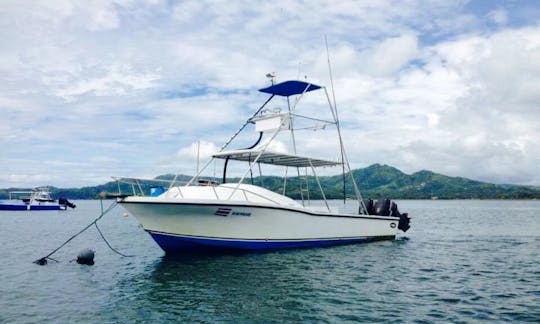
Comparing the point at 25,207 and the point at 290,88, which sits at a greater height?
the point at 290,88

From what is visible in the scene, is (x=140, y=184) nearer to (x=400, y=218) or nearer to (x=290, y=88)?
(x=290, y=88)

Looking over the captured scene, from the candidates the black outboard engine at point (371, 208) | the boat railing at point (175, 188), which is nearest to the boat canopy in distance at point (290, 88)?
the boat railing at point (175, 188)

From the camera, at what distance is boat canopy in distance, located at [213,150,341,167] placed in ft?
58.3

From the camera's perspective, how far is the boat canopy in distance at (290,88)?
1950 centimetres

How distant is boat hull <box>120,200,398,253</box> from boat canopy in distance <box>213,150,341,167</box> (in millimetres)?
2460

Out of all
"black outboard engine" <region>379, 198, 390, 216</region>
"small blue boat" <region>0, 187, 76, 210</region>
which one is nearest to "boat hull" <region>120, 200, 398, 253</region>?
"black outboard engine" <region>379, 198, 390, 216</region>

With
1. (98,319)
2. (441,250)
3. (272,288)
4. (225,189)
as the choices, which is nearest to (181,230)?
(225,189)

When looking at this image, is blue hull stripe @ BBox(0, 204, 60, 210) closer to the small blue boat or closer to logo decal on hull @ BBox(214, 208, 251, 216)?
the small blue boat

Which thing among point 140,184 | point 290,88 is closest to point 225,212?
point 140,184

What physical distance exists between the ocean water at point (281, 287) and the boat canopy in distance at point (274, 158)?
3886 mm

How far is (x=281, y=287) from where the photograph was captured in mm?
12031

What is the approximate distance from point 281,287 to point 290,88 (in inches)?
410

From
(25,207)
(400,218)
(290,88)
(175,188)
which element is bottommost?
(25,207)

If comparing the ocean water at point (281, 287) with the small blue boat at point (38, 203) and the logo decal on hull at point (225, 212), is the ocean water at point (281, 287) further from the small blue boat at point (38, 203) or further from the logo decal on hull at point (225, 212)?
the small blue boat at point (38, 203)
